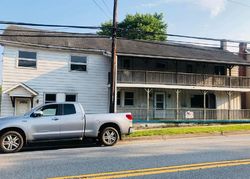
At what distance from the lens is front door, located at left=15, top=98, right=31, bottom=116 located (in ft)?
69.7

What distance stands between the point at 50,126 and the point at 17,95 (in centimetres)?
1011

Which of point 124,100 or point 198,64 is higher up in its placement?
point 198,64

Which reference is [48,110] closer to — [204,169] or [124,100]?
[204,169]

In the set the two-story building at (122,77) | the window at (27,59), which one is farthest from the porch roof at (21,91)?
the window at (27,59)

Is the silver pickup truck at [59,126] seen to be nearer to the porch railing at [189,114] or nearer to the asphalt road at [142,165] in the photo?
the asphalt road at [142,165]

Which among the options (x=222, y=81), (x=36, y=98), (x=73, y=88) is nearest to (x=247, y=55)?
(x=222, y=81)

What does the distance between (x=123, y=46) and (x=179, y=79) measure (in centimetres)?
505

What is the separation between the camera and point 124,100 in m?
24.6

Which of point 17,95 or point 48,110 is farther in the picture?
point 17,95

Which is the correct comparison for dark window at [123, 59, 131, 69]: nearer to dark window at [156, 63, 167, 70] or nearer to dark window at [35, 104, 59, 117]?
dark window at [156, 63, 167, 70]

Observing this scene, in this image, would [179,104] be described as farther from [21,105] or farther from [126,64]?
[21,105]

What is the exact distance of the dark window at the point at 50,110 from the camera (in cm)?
1192

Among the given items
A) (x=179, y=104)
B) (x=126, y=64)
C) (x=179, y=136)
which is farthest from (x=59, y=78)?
(x=179, y=136)

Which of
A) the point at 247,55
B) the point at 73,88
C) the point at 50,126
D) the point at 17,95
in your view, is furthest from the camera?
the point at 247,55
